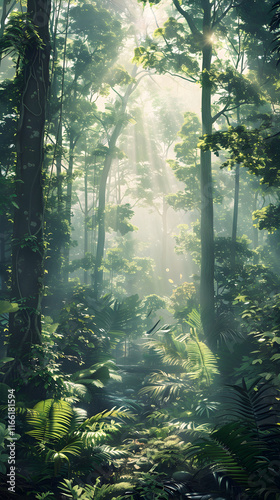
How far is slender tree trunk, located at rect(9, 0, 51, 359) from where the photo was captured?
19.5 ft

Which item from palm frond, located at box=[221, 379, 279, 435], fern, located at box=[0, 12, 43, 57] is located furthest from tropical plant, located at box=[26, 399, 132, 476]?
fern, located at box=[0, 12, 43, 57]

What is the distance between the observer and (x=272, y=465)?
128 inches

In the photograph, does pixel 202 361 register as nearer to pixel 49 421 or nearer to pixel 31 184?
pixel 49 421

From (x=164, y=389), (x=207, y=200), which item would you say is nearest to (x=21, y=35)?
(x=164, y=389)

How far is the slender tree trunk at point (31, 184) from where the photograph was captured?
5.95 metres

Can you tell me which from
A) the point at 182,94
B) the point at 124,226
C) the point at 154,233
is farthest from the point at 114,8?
the point at 154,233

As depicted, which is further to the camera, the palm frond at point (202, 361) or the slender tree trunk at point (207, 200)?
the slender tree trunk at point (207, 200)

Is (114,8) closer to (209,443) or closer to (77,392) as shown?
(77,392)

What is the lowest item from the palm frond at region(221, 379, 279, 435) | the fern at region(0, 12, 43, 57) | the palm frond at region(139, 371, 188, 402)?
the palm frond at region(139, 371, 188, 402)

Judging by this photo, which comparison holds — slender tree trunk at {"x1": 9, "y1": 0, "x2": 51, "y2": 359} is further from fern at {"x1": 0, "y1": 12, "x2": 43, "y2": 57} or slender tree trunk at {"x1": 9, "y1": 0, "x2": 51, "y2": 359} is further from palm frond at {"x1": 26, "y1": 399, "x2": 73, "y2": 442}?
palm frond at {"x1": 26, "y1": 399, "x2": 73, "y2": 442}

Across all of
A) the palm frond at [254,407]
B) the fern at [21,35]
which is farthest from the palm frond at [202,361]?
the fern at [21,35]

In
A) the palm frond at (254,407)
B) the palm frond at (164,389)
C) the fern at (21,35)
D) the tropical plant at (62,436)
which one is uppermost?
the fern at (21,35)

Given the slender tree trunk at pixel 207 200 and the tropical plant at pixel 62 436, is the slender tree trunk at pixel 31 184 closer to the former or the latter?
the tropical plant at pixel 62 436

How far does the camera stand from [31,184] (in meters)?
6.06
